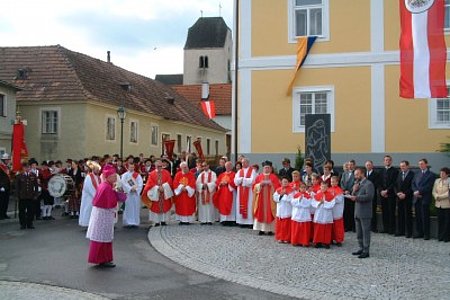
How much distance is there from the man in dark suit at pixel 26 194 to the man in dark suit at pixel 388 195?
946 cm

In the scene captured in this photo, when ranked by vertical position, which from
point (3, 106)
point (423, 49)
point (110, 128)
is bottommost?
point (110, 128)

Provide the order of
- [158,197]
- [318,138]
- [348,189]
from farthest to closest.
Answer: [318,138], [158,197], [348,189]

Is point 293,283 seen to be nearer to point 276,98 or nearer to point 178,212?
point 178,212

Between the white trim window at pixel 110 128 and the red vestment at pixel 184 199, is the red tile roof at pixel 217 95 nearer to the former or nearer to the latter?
the white trim window at pixel 110 128

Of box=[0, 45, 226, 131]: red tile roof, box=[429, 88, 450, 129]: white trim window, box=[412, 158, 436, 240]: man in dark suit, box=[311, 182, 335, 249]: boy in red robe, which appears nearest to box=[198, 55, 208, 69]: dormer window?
box=[0, 45, 226, 131]: red tile roof

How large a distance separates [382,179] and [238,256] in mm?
5080

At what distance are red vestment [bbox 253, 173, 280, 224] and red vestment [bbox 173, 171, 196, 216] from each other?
7.24ft

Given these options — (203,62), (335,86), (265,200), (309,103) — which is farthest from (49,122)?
(203,62)

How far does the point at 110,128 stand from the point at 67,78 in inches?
161

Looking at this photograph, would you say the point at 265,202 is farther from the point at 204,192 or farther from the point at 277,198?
the point at 204,192

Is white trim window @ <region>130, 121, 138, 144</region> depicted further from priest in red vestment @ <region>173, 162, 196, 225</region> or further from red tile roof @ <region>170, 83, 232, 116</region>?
red tile roof @ <region>170, 83, 232, 116</region>

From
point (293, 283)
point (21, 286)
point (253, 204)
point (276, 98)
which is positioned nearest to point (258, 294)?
point (293, 283)

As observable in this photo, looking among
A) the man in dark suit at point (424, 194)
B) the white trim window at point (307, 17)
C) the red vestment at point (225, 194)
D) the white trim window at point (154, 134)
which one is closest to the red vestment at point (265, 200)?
the red vestment at point (225, 194)

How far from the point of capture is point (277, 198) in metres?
13.0
